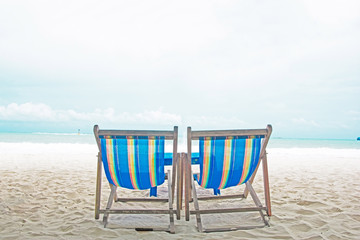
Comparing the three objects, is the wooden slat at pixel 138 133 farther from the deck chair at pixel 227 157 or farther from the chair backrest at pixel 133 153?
the deck chair at pixel 227 157

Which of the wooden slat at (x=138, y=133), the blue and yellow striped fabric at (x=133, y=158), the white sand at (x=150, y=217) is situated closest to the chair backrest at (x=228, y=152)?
the wooden slat at (x=138, y=133)

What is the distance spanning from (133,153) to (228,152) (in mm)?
826

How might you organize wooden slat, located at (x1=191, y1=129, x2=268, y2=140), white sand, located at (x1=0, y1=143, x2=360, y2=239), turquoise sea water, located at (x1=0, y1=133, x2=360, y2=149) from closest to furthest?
white sand, located at (x1=0, y1=143, x2=360, y2=239) < wooden slat, located at (x1=191, y1=129, x2=268, y2=140) < turquoise sea water, located at (x1=0, y1=133, x2=360, y2=149)

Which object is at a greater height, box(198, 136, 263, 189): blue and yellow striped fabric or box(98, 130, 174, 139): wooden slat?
box(98, 130, 174, 139): wooden slat

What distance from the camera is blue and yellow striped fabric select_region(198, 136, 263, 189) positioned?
216 centimetres

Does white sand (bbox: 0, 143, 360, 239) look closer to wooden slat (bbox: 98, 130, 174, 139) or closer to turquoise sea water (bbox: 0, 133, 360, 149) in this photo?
wooden slat (bbox: 98, 130, 174, 139)

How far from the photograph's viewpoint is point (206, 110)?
3950 cm

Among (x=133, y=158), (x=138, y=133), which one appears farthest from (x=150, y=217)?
(x=138, y=133)

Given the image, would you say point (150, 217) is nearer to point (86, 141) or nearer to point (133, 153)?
point (133, 153)

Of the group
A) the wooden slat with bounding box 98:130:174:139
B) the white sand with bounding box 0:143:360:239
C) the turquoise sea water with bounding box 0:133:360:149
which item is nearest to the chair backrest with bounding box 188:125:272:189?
the wooden slat with bounding box 98:130:174:139

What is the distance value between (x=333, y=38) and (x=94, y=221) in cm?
1500

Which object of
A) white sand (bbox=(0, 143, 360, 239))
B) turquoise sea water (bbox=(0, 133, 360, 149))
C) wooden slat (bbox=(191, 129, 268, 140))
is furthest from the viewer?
turquoise sea water (bbox=(0, 133, 360, 149))

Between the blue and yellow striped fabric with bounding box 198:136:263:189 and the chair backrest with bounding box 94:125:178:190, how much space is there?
11.5 inches

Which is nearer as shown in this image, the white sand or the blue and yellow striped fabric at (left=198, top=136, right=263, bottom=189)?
the white sand
